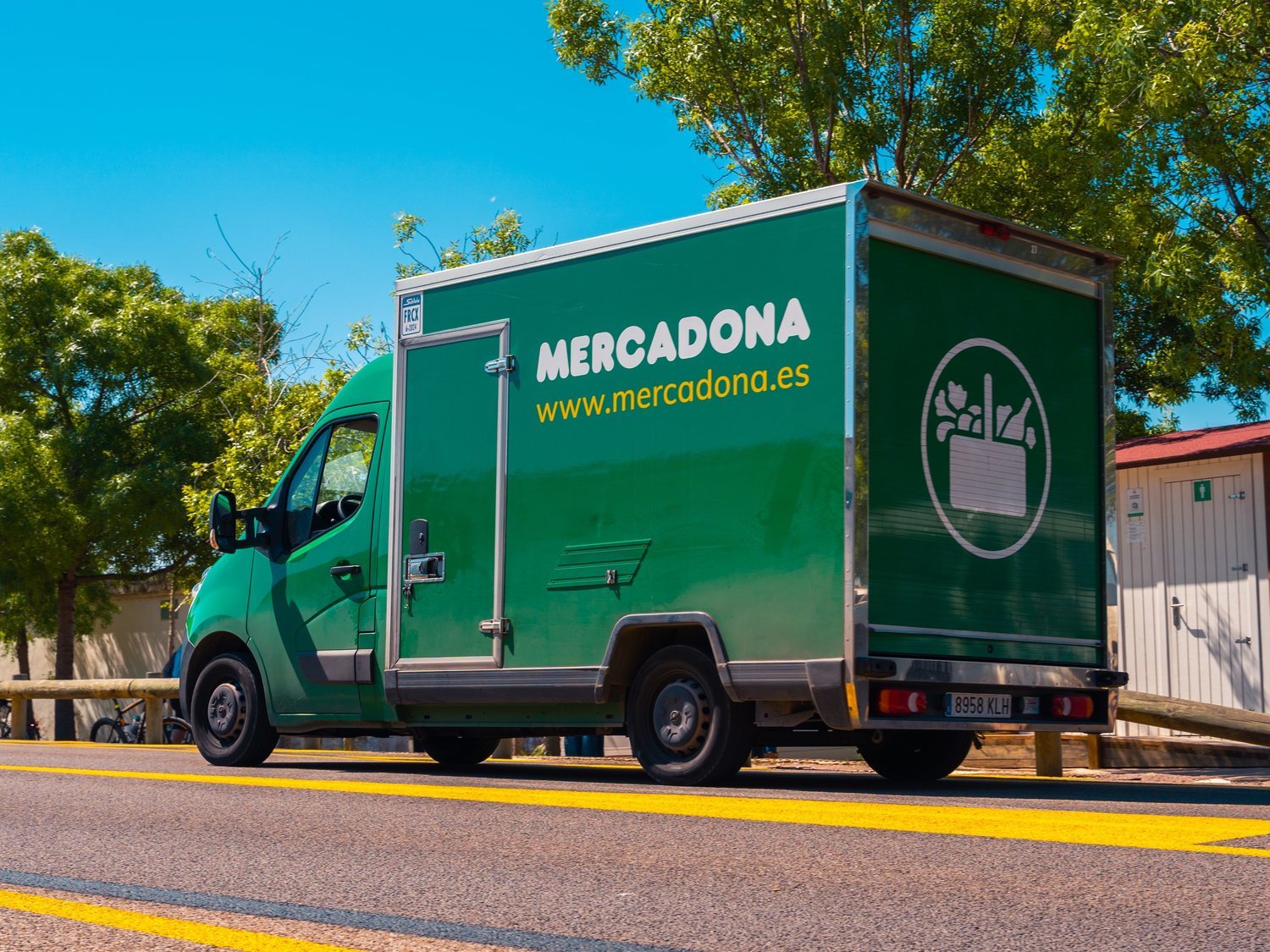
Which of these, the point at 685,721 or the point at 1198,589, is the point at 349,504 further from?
the point at 1198,589

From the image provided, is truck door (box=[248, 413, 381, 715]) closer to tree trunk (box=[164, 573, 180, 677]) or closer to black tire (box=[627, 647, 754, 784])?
black tire (box=[627, 647, 754, 784])

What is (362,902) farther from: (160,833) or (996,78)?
(996,78)

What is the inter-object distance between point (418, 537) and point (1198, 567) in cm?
755

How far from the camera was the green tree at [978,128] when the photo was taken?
48.3 ft

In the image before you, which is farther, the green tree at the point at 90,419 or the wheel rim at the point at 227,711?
the green tree at the point at 90,419

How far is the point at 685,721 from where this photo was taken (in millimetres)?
8047

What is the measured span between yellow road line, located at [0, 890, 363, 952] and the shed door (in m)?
11.0

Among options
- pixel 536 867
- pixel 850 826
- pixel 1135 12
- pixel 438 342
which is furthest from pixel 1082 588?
pixel 1135 12

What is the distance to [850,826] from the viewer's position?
231 inches

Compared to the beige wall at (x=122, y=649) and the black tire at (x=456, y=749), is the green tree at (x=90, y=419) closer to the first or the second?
the beige wall at (x=122, y=649)

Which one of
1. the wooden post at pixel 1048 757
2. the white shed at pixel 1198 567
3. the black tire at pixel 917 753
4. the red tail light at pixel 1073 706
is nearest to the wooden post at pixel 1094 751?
the wooden post at pixel 1048 757

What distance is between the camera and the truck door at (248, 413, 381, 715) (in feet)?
31.9

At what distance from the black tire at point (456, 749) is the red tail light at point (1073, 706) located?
400 cm

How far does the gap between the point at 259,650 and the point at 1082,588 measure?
206 inches
